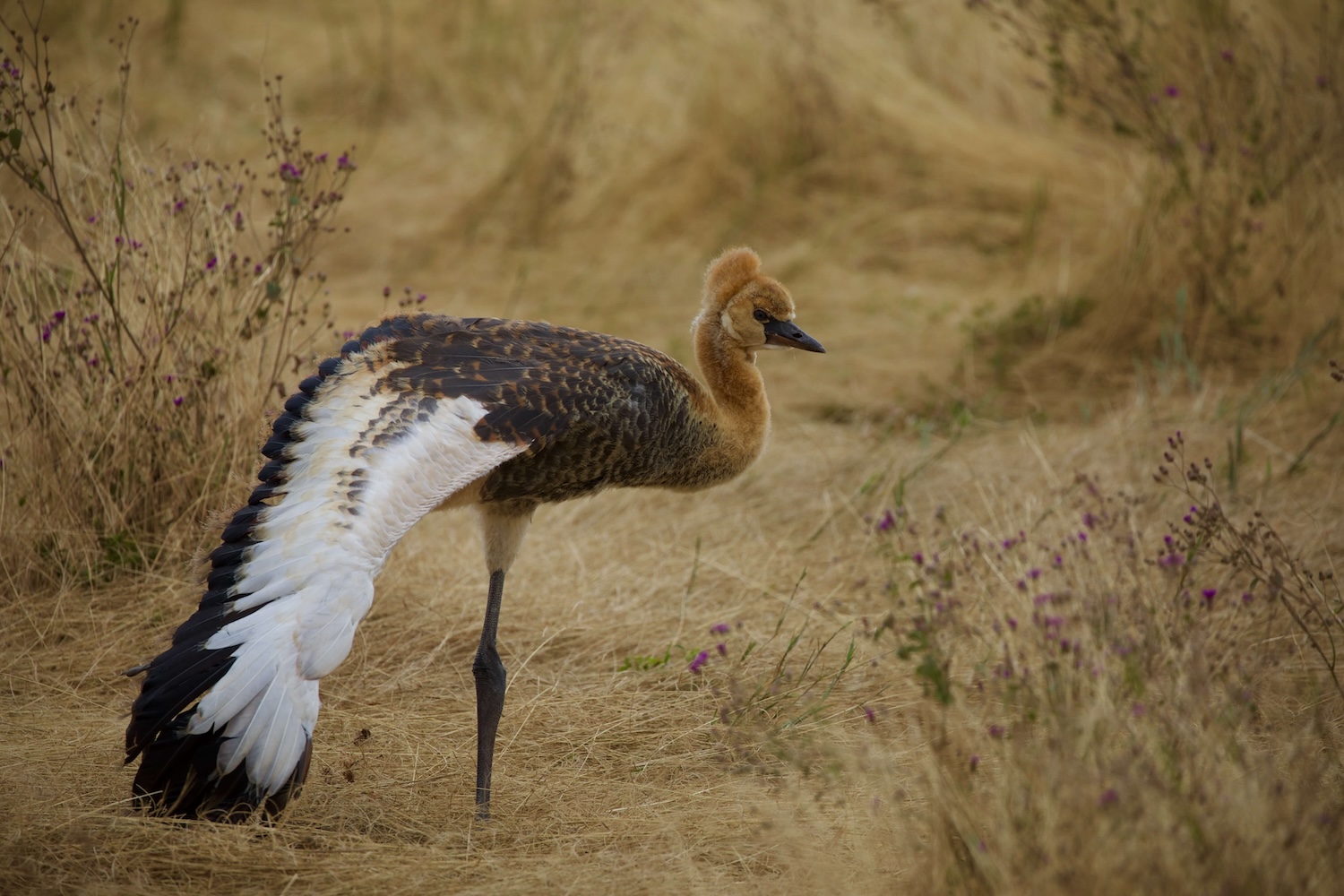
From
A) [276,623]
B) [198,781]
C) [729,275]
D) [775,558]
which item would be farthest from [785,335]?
[198,781]

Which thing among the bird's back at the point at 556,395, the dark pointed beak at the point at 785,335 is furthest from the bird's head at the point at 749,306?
the bird's back at the point at 556,395

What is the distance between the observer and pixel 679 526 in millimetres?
5723

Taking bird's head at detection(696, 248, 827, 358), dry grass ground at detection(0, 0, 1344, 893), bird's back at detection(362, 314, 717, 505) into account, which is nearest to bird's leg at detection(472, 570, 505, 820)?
dry grass ground at detection(0, 0, 1344, 893)

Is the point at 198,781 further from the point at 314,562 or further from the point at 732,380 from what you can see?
the point at 732,380

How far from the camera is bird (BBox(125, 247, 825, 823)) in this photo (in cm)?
273

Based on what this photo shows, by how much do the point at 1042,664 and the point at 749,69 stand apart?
7340 millimetres

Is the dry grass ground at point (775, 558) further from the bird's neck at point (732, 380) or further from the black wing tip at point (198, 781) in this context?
the bird's neck at point (732, 380)

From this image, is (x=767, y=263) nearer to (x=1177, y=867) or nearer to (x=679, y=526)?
(x=679, y=526)

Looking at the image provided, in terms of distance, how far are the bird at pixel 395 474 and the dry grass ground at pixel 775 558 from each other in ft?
1.31

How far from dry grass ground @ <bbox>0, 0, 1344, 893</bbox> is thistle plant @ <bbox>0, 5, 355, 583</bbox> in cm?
13

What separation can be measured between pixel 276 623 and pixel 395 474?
1.49 feet

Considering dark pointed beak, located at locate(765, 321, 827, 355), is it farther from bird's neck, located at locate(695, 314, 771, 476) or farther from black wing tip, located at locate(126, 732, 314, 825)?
black wing tip, located at locate(126, 732, 314, 825)

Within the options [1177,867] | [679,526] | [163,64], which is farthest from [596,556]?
[163,64]

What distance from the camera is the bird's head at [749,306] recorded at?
13.5 ft
